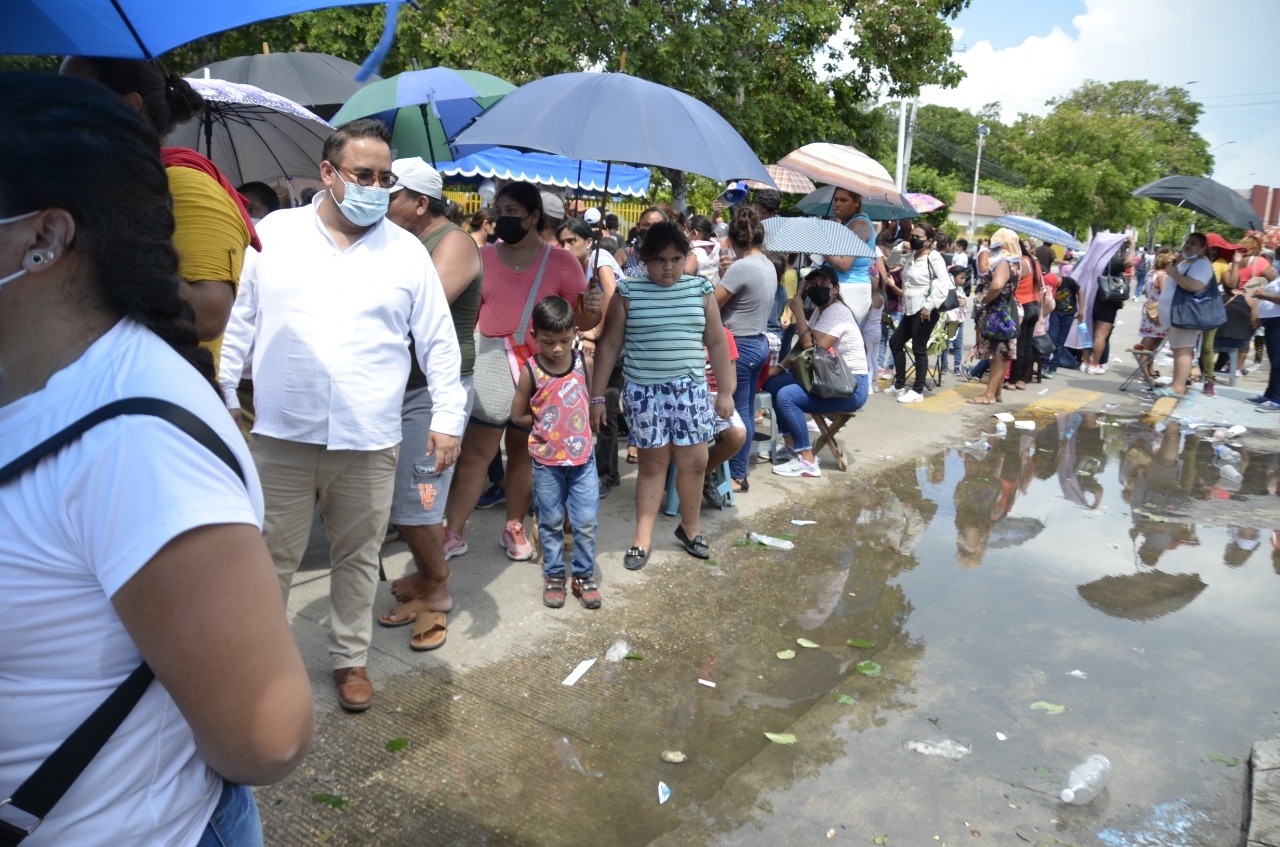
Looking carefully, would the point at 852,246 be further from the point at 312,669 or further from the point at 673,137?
the point at 312,669

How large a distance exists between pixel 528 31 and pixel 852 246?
8.06 metres

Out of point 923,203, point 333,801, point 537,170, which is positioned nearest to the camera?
point 333,801

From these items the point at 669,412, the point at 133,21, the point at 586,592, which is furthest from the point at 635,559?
the point at 133,21

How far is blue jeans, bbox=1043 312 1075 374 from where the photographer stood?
13594 mm

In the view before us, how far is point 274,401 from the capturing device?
323 centimetres

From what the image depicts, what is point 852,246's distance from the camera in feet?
23.6

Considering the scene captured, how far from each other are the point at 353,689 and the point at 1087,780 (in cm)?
280

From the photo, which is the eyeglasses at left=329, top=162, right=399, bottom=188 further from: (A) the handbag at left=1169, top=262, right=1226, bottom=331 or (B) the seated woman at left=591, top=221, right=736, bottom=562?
(A) the handbag at left=1169, top=262, right=1226, bottom=331

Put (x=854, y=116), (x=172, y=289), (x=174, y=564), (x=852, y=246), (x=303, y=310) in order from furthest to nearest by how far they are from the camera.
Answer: (x=854, y=116) → (x=852, y=246) → (x=303, y=310) → (x=172, y=289) → (x=174, y=564)

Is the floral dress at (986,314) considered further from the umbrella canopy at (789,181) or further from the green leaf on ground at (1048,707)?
the green leaf on ground at (1048,707)

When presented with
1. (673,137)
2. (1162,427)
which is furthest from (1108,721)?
(1162,427)

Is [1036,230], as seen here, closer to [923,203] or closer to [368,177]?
[923,203]

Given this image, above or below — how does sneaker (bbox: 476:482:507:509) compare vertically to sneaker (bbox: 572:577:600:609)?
above

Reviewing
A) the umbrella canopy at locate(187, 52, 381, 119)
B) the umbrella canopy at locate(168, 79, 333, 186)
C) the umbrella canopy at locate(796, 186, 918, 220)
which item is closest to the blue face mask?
the umbrella canopy at locate(168, 79, 333, 186)
